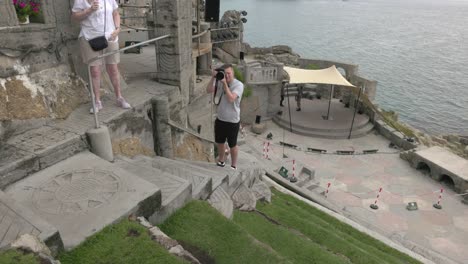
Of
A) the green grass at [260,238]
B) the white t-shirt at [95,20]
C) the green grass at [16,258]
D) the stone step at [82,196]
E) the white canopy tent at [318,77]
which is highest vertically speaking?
the white t-shirt at [95,20]

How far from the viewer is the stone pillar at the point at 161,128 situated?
7.70 meters

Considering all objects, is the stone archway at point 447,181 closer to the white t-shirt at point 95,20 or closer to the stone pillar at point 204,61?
the stone pillar at point 204,61

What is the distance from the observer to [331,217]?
9.91m

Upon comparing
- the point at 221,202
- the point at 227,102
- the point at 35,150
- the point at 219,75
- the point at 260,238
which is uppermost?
the point at 219,75

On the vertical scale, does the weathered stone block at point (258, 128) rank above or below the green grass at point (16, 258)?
below

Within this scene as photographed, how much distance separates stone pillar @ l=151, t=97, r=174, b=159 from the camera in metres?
7.70

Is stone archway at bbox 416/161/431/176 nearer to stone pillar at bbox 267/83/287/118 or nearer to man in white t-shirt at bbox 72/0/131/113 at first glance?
stone pillar at bbox 267/83/287/118

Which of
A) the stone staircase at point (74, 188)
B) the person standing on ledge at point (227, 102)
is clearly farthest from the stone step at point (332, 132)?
the stone staircase at point (74, 188)

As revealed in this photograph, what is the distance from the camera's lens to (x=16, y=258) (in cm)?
314

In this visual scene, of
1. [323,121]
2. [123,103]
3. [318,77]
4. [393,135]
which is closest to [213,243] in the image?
[123,103]

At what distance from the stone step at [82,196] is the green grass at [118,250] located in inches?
4.5

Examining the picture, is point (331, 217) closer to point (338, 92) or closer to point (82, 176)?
point (82, 176)

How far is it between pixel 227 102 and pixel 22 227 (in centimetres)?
408

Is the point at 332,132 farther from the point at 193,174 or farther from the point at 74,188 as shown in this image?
the point at 74,188
